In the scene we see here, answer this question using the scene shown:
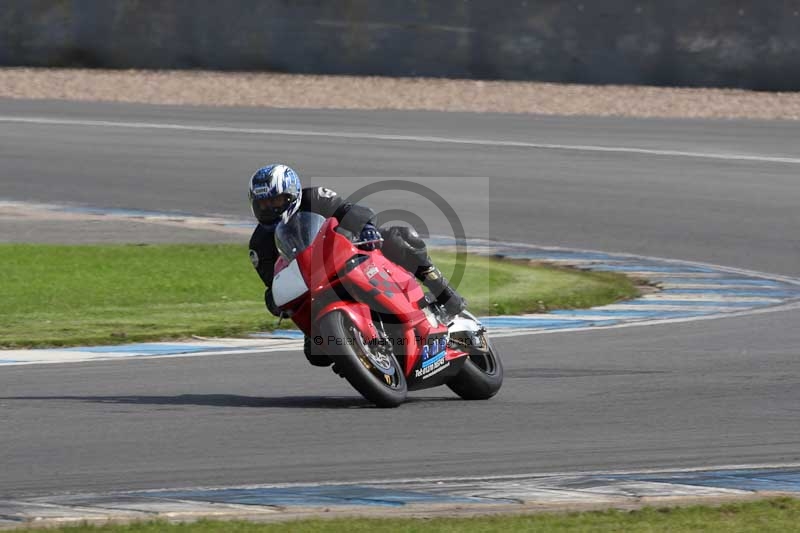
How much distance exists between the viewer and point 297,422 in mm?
8469

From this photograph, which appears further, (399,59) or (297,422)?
(399,59)

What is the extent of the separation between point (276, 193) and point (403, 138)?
622 inches

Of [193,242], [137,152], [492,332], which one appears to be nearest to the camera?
[492,332]

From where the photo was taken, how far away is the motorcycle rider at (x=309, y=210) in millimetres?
8594

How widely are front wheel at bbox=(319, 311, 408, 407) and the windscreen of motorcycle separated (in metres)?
0.36

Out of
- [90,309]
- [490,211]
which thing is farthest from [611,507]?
[490,211]

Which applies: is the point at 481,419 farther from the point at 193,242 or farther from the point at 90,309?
the point at 193,242

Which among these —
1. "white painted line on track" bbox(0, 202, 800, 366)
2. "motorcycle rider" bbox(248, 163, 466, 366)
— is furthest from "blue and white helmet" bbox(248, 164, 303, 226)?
"white painted line on track" bbox(0, 202, 800, 366)

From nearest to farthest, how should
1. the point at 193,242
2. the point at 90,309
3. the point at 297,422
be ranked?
1. the point at 297,422
2. the point at 90,309
3. the point at 193,242

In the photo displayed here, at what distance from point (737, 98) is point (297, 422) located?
749 inches

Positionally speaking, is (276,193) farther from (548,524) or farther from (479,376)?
(548,524)

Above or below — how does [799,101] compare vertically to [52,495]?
below

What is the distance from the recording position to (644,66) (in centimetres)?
2652

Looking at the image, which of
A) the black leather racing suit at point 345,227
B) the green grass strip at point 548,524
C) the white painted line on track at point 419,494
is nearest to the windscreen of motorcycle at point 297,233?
the black leather racing suit at point 345,227
